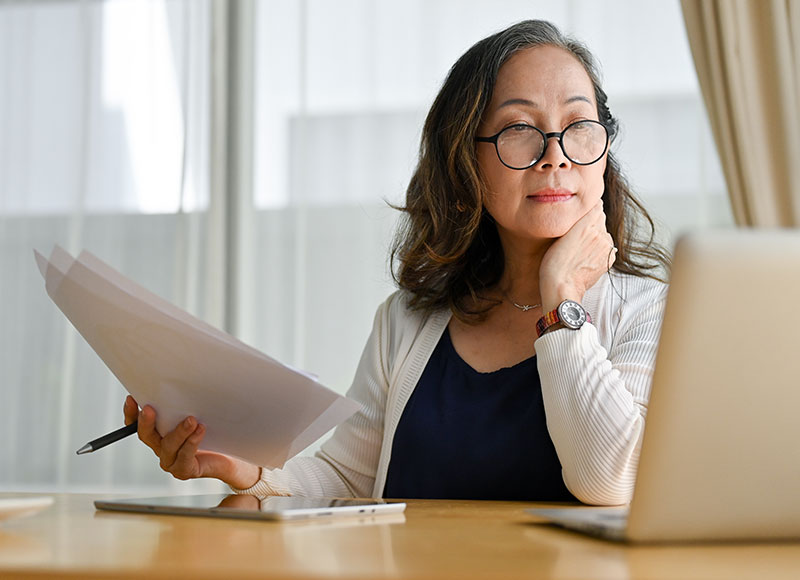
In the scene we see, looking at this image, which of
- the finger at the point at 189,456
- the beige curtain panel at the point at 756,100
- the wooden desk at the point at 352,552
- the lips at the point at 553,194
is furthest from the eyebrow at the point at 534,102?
the beige curtain panel at the point at 756,100

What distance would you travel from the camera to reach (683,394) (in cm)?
52

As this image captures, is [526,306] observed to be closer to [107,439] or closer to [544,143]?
[544,143]

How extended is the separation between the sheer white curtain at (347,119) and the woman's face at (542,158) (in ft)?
4.14

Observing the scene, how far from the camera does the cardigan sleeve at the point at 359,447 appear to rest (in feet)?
4.91

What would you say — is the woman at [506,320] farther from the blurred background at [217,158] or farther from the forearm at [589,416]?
the blurred background at [217,158]

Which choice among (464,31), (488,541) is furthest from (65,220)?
(488,541)

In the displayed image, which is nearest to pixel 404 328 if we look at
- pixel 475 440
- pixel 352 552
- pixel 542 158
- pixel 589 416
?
pixel 475 440

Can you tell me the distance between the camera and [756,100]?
2562mm

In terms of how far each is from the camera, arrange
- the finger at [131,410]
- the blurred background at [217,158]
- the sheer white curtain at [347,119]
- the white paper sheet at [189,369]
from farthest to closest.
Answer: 1. the blurred background at [217,158]
2. the sheer white curtain at [347,119]
3. the finger at [131,410]
4. the white paper sheet at [189,369]

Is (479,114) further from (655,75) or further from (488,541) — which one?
(655,75)

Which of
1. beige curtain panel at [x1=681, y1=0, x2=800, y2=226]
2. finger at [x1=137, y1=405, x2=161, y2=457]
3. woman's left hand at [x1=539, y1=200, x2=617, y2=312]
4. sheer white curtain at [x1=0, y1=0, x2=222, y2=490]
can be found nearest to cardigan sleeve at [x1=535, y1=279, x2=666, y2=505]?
woman's left hand at [x1=539, y1=200, x2=617, y2=312]

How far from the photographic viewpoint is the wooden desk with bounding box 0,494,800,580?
472 millimetres

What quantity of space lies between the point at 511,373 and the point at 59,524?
85 centimetres

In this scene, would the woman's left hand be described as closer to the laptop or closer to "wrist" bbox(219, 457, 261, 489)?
→ "wrist" bbox(219, 457, 261, 489)
